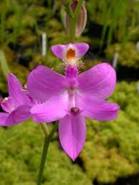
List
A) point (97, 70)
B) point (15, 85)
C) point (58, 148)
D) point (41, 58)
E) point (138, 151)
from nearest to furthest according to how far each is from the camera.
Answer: point (97, 70) < point (15, 85) < point (58, 148) < point (138, 151) < point (41, 58)

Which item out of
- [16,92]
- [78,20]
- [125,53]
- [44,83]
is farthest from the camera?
[125,53]

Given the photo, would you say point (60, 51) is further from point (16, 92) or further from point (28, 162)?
point (28, 162)

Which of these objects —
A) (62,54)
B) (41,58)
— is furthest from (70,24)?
(41,58)

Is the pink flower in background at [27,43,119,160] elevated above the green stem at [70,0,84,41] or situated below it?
below

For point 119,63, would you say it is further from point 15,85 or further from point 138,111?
point 15,85

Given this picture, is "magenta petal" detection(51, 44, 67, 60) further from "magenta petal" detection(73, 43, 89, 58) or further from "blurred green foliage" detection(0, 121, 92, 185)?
"blurred green foliage" detection(0, 121, 92, 185)

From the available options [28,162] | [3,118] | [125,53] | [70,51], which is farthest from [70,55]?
[125,53]

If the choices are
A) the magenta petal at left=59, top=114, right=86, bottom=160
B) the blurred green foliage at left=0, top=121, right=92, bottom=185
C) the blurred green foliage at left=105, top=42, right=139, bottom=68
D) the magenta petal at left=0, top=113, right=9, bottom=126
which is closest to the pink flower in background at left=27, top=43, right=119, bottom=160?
the magenta petal at left=59, top=114, right=86, bottom=160
